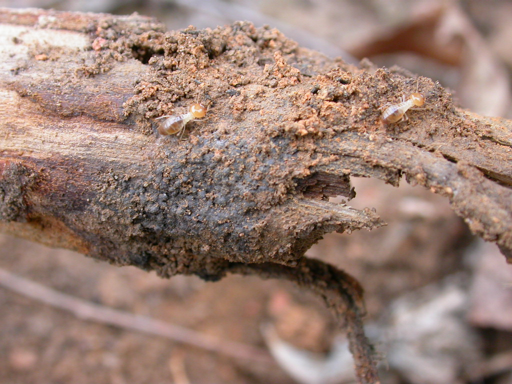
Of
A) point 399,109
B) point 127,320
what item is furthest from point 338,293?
point 127,320

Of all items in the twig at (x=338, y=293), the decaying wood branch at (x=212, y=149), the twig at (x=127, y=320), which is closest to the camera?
the decaying wood branch at (x=212, y=149)

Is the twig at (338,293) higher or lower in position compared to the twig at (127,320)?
higher

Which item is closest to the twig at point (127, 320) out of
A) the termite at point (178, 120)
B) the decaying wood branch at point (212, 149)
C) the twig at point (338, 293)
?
the twig at point (338, 293)

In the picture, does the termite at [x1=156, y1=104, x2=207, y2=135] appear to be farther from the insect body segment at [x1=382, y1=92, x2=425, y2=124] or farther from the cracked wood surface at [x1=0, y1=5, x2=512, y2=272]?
the insect body segment at [x1=382, y1=92, x2=425, y2=124]

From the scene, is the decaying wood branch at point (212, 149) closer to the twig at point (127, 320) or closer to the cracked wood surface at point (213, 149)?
the cracked wood surface at point (213, 149)

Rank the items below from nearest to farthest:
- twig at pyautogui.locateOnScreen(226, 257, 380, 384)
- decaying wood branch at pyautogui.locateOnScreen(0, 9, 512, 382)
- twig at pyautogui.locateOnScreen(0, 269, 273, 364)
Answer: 1. decaying wood branch at pyautogui.locateOnScreen(0, 9, 512, 382)
2. twig at pyautogui.locateOnScreen(226, 257, 380, 384)
3. twig at pyautogui.locateOnScreen(0, 269, 273, 364)

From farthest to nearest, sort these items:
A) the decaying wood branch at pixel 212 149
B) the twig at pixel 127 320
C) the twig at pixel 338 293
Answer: the twig at pixel 127 320 → the twig at pixel 338 293 → the decaying wood branch at pixel 212 149

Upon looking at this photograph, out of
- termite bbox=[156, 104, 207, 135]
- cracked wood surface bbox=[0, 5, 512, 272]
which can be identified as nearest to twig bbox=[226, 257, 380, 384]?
cracked wood surface bbox=[0, 5, 512, 272]
